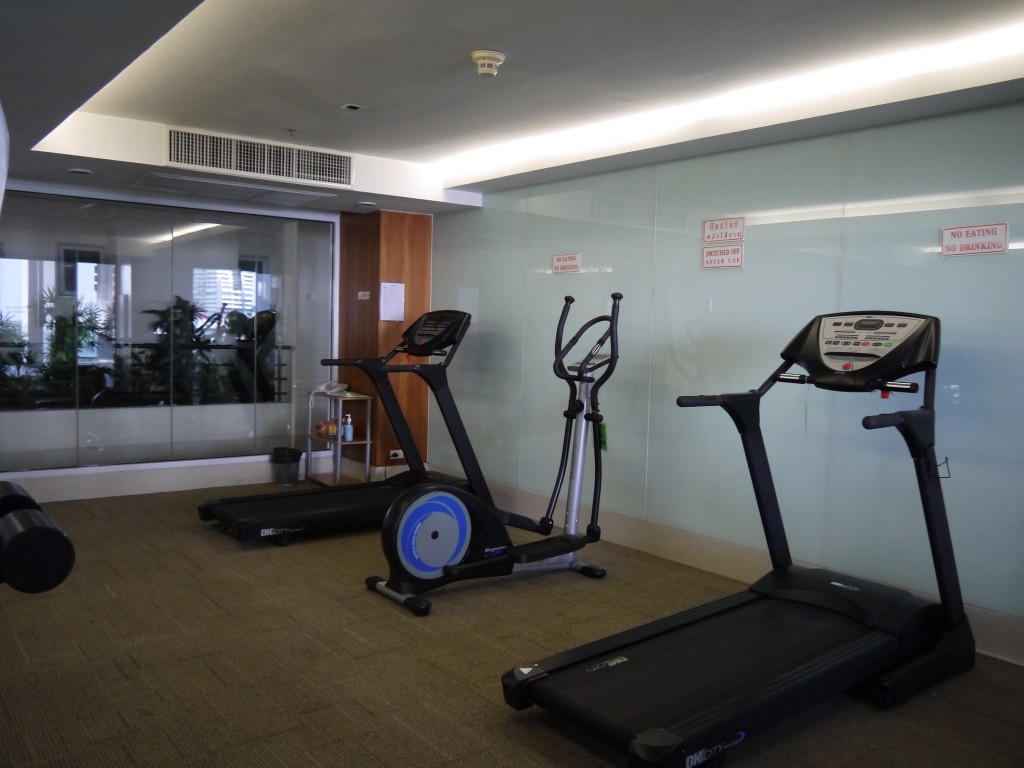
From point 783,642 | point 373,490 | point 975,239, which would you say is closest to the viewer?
point 783,642

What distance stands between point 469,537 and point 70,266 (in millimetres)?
4051

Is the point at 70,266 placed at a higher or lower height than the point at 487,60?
lower

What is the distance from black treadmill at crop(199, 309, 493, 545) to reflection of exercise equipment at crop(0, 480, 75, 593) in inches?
147

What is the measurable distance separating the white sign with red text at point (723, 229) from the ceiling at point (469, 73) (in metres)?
0.42

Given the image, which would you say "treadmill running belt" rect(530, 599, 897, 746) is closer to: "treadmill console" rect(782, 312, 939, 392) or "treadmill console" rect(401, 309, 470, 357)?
"treadmill console" rect(782, 312, 939, 392)

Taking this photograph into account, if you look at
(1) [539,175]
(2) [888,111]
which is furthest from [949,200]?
(1) [539,175]

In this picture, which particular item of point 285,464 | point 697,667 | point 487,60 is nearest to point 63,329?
point 285,464

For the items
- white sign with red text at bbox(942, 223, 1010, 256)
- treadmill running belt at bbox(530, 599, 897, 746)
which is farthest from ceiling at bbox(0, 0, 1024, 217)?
treadmill running belt at bbox(530, 599, 897, 746)

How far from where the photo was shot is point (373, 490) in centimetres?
597

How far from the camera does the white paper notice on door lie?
22.5 feet

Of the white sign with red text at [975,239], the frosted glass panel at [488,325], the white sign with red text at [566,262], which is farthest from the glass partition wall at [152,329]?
the white sign with red text at [975,239]

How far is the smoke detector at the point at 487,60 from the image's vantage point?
372 cm

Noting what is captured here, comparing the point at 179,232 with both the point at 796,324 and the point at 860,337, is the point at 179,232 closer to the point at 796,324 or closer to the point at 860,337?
the point at 796,324

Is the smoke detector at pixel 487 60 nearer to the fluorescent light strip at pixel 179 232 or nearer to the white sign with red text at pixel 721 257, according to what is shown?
the white sign with red text at pixel 721 257
